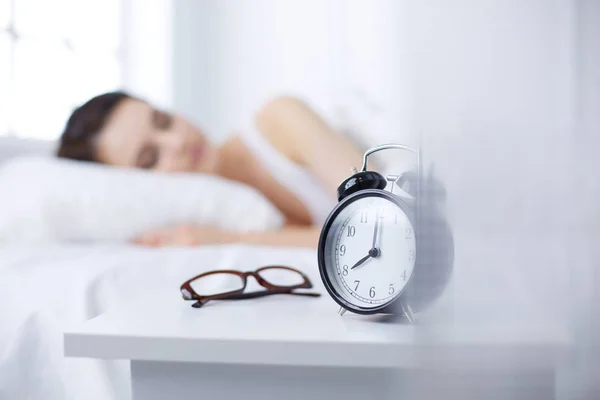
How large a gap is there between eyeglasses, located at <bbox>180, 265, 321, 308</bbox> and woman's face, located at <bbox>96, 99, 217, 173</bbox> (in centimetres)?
109

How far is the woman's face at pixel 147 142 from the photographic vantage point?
189 cm

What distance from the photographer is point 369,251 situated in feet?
1.76

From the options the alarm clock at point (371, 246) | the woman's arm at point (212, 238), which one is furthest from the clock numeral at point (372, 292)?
the woman's arm at point (212, 238)

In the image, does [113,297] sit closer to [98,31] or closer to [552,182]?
A: [552,182]

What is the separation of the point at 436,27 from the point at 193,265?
0.72m

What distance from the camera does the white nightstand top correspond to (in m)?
0.34

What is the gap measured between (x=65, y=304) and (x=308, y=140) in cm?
120

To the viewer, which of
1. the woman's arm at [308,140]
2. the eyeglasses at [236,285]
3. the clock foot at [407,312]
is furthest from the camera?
the woman's arm at [308,140]

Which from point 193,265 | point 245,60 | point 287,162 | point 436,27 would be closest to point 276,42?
point 245,60

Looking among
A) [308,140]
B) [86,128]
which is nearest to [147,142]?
[86,128]

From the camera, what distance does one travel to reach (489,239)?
1.15 feet

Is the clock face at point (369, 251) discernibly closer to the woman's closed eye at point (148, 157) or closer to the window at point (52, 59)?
the woman's closed eye at point (148, 157)

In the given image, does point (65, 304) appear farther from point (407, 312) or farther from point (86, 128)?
point (86, 128)

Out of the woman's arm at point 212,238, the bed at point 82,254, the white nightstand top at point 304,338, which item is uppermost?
the white nightstand top at point 304,338
